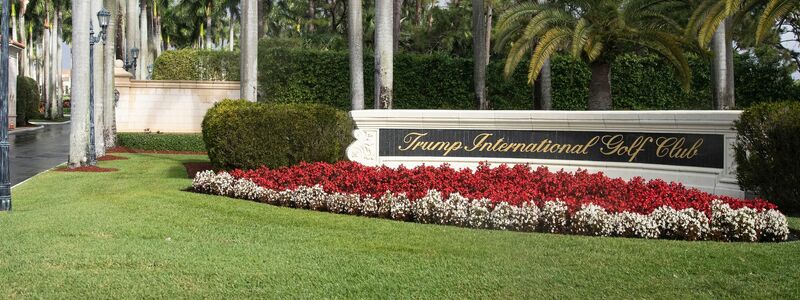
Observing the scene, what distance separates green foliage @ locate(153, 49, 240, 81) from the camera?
39.1 meters

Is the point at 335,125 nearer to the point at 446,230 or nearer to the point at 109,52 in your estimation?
the point at 446,230

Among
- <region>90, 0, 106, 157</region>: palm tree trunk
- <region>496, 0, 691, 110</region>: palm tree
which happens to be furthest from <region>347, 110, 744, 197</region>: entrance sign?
<region>90, 0, 106, 157</region>: palm tree trunk

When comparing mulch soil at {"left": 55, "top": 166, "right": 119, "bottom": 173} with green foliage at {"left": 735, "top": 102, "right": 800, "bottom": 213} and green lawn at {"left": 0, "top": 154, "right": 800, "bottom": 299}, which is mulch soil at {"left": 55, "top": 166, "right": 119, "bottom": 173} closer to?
green lawn at {"left": 0, "top": 154, "right": 800, "bottom": 299}

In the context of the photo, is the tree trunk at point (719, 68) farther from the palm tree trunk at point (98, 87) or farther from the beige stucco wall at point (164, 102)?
the beige stucco wall at point (164, 102)

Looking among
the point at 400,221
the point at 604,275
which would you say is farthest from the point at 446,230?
the point at 604,275

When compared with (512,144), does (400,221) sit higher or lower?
lower

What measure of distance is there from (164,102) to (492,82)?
14.4 metres

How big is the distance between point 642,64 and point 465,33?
44.1 feet

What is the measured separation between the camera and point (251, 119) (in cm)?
1444

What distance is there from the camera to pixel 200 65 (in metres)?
39.1

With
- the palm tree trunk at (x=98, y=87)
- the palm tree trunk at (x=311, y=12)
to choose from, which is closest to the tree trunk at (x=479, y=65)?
the palm tree trunk at (x=98, y=87)

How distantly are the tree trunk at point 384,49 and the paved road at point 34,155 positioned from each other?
8757 mm

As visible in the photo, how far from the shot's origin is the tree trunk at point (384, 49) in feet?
66.8

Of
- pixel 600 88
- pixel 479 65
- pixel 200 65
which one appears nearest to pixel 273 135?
pixel 600 88
